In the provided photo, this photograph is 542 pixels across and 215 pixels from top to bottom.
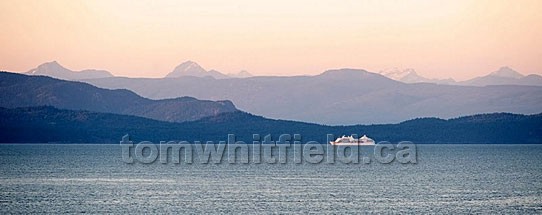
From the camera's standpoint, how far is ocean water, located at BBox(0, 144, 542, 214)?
60188 mm

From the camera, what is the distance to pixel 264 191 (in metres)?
72.6

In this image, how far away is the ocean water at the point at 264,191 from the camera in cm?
6019

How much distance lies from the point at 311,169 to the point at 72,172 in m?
24.4

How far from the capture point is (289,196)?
67750 mm

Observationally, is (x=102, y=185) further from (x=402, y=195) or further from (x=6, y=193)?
(x=402, y=195)

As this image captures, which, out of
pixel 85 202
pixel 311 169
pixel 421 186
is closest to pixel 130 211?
pixel 85 202

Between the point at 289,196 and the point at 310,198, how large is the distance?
1.93 m

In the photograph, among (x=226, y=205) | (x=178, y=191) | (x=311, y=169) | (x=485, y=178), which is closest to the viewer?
(x=226, y=205)

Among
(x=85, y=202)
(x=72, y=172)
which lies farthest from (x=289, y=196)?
(x=72, y=172)

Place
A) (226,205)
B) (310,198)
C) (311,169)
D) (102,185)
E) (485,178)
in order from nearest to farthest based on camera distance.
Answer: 1. (226,205)
2. (310,198)
3. (102,185)
4. (485,178)
5. (311,169)

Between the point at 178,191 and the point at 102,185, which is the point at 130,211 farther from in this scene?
the point at 102,185

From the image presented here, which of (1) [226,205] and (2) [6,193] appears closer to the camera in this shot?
(1) [226,205]

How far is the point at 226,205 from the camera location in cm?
6147

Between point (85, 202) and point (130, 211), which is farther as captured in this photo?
point (85, 202)
